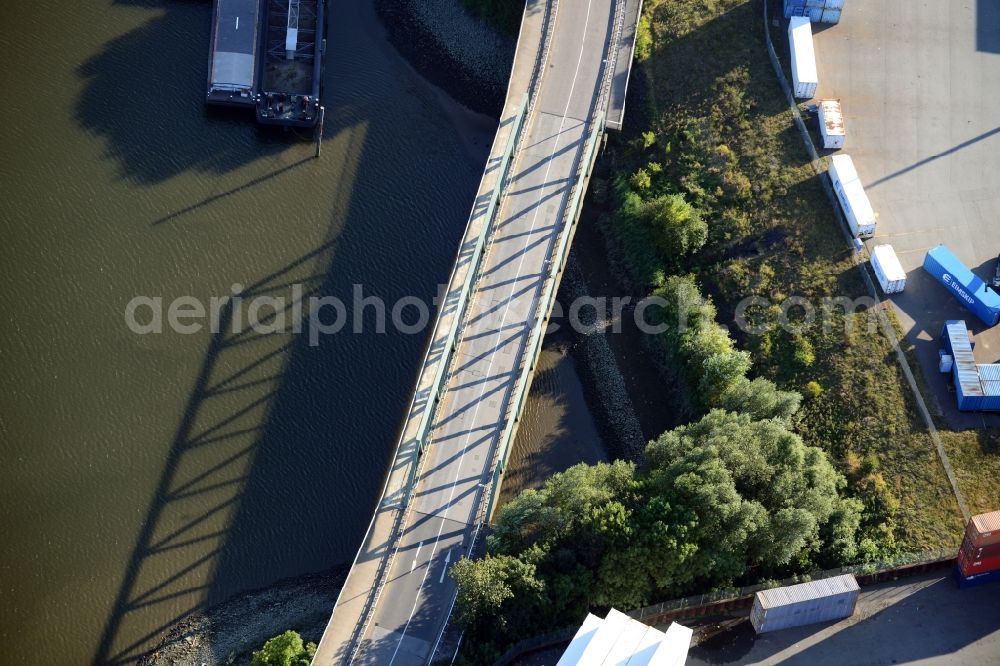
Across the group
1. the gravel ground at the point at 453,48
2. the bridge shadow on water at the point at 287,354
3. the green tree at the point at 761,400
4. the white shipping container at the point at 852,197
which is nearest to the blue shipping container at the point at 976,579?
the green tree at the point at 761,400

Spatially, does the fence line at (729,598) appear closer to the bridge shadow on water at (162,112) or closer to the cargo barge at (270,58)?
the bridge shadow on water at (162,112)

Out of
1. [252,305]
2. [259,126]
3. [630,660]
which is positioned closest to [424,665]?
[630,660]

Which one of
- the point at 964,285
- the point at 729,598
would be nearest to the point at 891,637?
the point at 729,598

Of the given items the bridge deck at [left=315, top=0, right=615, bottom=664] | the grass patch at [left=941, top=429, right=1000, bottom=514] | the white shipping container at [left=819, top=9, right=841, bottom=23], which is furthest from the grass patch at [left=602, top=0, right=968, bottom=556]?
the bridge deck at [left=315, top=0, right=615, bottom=664]

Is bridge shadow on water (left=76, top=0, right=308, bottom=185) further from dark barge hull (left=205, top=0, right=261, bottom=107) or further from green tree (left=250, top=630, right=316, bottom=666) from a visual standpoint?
green tree (left=250, top=630, right=316, bottom=666)

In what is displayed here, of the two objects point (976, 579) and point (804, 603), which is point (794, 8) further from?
point (804, 603)

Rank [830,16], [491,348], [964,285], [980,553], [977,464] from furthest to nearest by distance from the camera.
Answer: [830,16]
[491,348]
[964,285]
[977,464]
[980,553]
